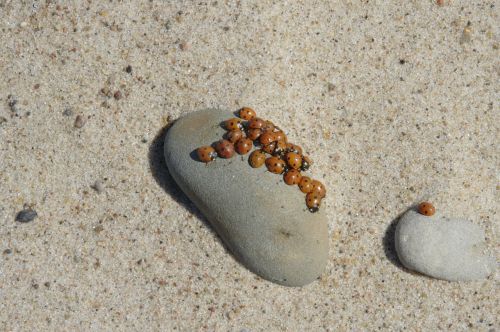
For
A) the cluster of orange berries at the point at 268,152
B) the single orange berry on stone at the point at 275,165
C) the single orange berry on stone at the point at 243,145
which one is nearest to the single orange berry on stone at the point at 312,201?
the cluster of orange berries at the point at 268,152

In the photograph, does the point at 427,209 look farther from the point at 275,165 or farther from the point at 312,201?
the point at 275,165

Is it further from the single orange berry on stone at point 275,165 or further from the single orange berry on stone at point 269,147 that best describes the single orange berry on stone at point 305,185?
the single orange berry on stone at point 269,147

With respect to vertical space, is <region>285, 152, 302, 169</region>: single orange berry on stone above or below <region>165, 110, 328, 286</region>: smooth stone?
above

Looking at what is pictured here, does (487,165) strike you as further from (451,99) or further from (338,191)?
(338,191)

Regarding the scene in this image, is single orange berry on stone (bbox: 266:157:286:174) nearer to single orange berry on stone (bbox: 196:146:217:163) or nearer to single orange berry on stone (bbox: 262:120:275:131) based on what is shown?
single orange berry on stone (bbox: 262:120:275:131)

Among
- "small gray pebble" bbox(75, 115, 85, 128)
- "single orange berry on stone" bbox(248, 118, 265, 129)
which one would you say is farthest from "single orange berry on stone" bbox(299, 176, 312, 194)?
"small gray pebble" bbox(75, 115, 85, 128)

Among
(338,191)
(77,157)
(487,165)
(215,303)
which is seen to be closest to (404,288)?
(338,191)
